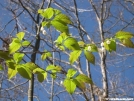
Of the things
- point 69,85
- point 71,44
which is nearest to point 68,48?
point 71,44

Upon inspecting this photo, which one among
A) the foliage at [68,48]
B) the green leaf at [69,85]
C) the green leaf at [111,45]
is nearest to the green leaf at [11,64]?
the foliage at [68,48]

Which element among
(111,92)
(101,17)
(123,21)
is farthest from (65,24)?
(123,21)

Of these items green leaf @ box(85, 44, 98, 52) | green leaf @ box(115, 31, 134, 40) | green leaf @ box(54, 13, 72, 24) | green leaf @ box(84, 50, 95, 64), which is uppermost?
green leaf @ box(54, 13, 72, 24)

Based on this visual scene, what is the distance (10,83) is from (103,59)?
211 cm

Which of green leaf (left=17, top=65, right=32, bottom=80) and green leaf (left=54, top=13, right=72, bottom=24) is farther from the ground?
green leaf (left=54, top=13, right=72, bottom=24)

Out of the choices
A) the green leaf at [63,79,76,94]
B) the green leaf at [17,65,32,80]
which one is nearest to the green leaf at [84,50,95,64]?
the green leaf at [63,79,76,94]

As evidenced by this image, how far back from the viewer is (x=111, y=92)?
3697 millimetres

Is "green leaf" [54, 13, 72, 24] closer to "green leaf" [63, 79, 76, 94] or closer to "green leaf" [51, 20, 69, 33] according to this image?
"green leaf" [51, 20, 69, 33]

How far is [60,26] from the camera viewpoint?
84 centimetres

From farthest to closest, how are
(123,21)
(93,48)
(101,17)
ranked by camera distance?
(123,21)
(101,17)
(93,48)

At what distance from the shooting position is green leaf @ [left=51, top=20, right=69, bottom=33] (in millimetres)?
833

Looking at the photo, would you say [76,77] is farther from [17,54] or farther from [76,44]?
[17,54]

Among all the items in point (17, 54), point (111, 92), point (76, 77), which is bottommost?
point (111, 92)

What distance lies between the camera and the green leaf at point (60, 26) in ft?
2.73
